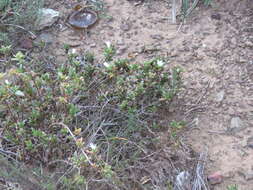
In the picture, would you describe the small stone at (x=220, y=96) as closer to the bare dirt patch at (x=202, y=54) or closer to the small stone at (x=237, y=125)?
the bare dirt patch at (x=202, y=54)

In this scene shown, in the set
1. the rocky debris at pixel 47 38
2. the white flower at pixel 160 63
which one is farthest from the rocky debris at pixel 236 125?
the rocky debris at pixel 47 38

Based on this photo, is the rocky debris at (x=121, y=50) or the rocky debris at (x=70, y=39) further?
the rocky debris at (x=70, y=39)

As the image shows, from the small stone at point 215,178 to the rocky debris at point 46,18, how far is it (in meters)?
1.86

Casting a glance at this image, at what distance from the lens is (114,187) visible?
8.31ft

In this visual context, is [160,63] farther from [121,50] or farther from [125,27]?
[125,27]

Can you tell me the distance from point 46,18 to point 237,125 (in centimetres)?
178

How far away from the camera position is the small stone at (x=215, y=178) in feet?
9.14

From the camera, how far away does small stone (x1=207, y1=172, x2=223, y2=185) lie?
2785 millimetres

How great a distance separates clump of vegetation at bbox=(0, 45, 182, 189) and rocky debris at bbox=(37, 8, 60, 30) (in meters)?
0.84

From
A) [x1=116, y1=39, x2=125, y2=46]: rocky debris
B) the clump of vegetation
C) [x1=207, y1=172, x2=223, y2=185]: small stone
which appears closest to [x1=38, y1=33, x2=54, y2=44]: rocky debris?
[x1=116, y1=39, x2=125, y2=46]: rocky debris

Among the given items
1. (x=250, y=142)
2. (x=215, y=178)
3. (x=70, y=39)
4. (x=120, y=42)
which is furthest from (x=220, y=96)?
(x=70, y=39)

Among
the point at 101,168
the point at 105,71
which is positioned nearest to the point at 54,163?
the point at 101,168

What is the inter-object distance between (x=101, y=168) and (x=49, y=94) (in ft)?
2.02

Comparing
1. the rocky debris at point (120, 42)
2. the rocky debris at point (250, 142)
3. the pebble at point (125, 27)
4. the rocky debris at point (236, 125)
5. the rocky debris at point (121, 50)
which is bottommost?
the rocky debris at point (250, 142)
